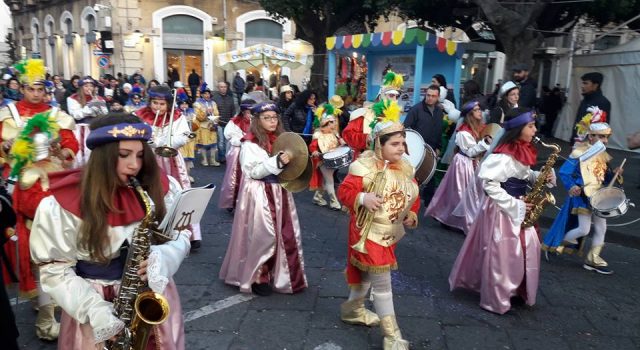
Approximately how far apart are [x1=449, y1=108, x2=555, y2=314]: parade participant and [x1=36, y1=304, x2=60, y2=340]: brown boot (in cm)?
337

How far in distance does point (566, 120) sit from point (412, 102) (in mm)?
7659

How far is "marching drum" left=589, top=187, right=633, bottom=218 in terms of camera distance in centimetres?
489

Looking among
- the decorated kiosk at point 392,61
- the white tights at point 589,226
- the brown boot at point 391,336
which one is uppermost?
the decorated kiosk at point 392,61

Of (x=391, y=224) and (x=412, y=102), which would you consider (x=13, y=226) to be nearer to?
(x=391, y=224)

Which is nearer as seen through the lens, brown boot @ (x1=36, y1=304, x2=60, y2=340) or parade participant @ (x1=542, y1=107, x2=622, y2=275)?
brown boot @ (x1=36, y1=304, x2=60, y2=340)

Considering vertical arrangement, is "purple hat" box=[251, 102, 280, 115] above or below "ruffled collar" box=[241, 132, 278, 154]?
above

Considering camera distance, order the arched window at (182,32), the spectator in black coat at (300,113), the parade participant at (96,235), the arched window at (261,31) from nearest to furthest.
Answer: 1. the parade participant at (96,235)
2. the spectator in black coat at (300,113)
3. the arched window at (182,32)
4. the arched window at (261,31)

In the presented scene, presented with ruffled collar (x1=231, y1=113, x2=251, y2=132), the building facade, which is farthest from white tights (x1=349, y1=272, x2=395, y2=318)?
the building facade

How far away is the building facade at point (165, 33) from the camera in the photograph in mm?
23688

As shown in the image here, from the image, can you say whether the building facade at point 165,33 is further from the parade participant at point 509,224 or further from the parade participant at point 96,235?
the parade participant at point 96,235

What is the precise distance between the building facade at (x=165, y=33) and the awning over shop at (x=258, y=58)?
25.9 ft

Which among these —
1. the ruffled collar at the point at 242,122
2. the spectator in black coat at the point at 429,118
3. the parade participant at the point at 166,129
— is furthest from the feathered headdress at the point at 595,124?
the parade participant at the point at 166,129

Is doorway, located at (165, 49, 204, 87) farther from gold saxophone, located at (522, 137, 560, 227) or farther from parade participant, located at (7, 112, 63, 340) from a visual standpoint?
gold saxophone, located at (522, 137, 560, 227)

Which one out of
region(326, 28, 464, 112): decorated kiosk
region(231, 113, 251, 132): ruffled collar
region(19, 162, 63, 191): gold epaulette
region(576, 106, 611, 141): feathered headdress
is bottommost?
region(19, 162, 63, 191): gold epaulette
